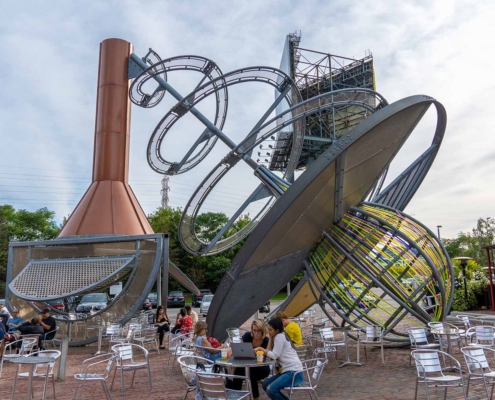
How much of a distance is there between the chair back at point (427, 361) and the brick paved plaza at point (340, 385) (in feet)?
3.01

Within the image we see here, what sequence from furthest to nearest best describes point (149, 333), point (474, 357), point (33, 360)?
point (149, 333)
point (33, 360)
point (474, 357)

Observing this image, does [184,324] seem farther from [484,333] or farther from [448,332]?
[484,333]

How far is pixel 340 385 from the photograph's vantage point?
7.76 meters

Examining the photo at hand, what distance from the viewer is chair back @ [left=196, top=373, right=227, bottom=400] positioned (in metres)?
4.78

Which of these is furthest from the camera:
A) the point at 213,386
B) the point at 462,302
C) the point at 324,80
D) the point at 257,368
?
the point at 324,80

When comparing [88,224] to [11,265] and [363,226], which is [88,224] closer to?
[11,265]

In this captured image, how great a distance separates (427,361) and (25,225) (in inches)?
2198

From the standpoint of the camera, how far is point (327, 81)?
155 feet

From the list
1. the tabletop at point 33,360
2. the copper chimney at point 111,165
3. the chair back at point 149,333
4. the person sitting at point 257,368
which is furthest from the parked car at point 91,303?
the person sitting at point 257,368

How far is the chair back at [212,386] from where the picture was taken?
478 cm

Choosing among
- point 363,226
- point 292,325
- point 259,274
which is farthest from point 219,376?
point 363,226

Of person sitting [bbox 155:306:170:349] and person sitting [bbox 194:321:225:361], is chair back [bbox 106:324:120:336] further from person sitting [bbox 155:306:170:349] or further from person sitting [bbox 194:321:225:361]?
person sitting [bbox 194:321:225:361]

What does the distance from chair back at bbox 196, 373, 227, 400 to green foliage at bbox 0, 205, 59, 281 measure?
51.6m

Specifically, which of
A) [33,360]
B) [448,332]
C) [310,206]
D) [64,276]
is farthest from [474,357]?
[64,276]
